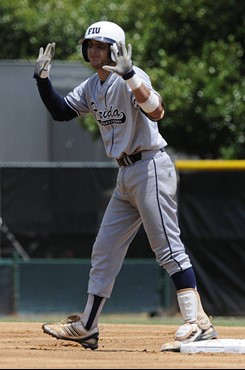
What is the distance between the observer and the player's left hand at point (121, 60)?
7.01 m

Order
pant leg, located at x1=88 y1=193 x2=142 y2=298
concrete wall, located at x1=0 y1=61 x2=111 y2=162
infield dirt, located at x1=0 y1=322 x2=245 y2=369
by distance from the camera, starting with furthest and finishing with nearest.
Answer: concrete wall, located at x1=0 y1=61 x2=111 y2=162
pant leg, located at x1=88 y1=193 x2=142 y2=298
infield dirt, located at x1=0 y1=322 x2=245 y2=369

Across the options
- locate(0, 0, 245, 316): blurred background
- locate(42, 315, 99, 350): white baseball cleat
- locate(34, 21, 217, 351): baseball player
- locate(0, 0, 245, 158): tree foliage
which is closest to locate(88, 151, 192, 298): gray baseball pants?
locate(34, 21, 217, 351): baseball player

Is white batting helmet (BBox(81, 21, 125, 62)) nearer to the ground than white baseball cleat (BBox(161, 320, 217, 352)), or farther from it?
farther from it

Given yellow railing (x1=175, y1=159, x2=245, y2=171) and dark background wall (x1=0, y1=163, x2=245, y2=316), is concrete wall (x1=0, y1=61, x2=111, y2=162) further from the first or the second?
yellow railing (x1=175, y1=159, x2=245, y2=171)

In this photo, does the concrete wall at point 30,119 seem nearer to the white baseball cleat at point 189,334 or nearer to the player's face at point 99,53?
the player's face at point 99,53

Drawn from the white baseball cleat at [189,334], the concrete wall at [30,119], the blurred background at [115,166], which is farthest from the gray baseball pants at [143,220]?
the concrete wall at [30,119]

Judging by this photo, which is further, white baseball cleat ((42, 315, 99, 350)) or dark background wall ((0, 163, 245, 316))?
dark background wall ((0, 163, 245, 316))

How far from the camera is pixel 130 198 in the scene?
293 inches

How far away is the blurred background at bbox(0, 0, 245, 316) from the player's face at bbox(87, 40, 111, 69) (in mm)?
7365

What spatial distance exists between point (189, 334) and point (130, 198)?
95 cm

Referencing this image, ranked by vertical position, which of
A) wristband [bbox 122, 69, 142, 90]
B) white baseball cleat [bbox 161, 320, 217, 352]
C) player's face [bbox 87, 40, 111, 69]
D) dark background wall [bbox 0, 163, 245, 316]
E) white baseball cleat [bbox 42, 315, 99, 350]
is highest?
player's face [bbox 87, 40, 111, 69]

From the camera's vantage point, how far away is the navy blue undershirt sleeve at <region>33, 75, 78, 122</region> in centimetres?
768

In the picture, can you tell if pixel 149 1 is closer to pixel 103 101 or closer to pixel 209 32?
pixel 209 32

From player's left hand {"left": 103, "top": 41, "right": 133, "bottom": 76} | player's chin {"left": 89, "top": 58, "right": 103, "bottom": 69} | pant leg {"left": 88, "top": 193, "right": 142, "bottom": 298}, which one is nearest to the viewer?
player's left hand {"left": 103, "top": 41, "right": 133, "bottom": 76}
